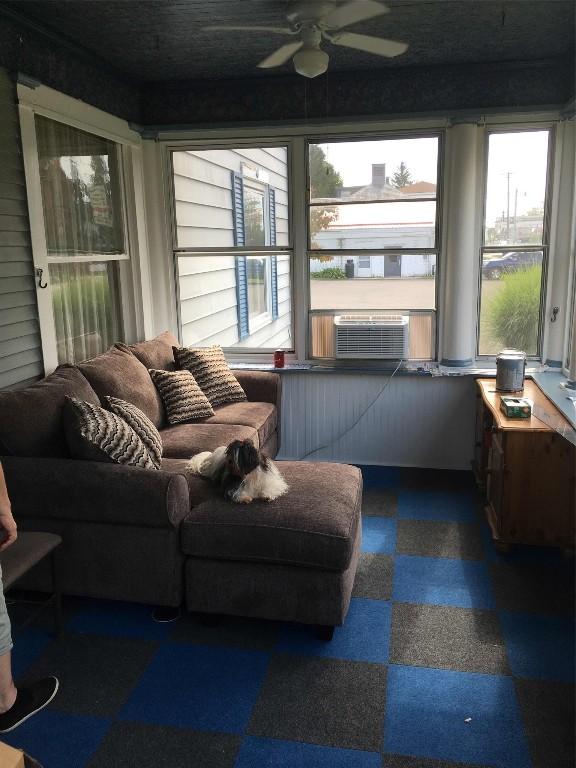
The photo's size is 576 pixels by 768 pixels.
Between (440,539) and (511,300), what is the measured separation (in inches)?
72.9

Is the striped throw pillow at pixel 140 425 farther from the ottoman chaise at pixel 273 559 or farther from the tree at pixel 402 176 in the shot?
the tree at pixel 402 176

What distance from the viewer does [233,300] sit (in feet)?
16.0

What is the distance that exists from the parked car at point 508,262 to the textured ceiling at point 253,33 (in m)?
1.21

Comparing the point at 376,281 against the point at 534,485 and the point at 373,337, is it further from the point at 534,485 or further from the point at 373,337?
the point at 534,485

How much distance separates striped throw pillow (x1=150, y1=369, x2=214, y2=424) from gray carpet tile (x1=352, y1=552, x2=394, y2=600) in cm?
134

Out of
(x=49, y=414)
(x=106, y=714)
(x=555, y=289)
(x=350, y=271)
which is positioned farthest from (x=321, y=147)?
(x=106, y=714)

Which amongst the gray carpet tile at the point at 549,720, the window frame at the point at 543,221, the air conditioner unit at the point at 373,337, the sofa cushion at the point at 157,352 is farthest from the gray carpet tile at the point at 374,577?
the window frame at the point at 543,221

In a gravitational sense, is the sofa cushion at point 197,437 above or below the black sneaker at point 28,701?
above

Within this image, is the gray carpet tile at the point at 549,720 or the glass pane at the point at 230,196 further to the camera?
the glass pane at the point at 230,196

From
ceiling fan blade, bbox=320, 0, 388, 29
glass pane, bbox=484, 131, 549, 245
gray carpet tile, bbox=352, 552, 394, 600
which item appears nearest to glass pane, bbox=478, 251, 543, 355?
glass pane, bbox=484, 131, 549, 245

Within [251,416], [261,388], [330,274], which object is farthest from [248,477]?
[330,274]

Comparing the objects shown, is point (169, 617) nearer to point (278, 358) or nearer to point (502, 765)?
point (502, 765)

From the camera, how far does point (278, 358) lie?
470 cm

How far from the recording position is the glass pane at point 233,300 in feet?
15.7
